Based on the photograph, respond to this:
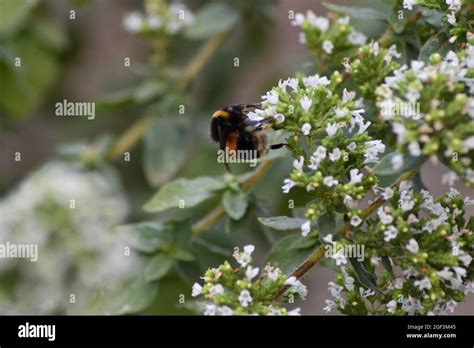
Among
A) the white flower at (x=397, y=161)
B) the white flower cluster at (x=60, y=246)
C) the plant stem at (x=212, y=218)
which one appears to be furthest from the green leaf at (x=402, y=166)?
the white flower cluster at (x=60, y=246)

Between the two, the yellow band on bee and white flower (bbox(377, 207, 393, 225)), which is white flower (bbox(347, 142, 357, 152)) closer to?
white flower (bbox(377, 207, 393, 225))

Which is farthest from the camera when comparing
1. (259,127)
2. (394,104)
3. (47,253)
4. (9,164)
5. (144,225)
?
(9,164)

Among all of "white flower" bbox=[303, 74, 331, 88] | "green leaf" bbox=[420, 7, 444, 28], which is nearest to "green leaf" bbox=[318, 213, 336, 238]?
"white flower" bbox=[303, 74, 331, 88]

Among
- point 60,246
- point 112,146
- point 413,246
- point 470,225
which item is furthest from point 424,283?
point 112,146

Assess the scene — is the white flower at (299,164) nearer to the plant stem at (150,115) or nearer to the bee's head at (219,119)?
the bee's head at (219,119)
